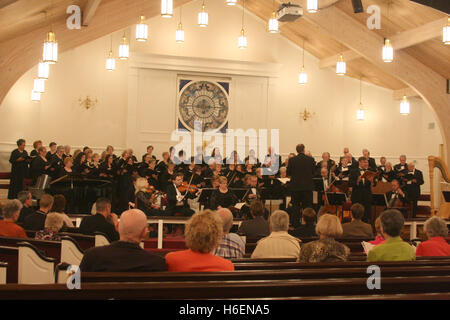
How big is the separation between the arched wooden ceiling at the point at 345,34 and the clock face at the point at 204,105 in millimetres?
2488

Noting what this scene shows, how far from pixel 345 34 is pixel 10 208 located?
8.44 meters

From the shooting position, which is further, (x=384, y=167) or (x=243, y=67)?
(x=243, y=67)

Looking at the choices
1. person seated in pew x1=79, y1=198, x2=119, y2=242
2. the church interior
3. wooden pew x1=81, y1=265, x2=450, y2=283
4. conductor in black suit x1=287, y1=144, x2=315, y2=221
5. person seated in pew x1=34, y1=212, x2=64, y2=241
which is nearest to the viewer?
wooden pew x1=81, y1=265, x2=450, y2=283

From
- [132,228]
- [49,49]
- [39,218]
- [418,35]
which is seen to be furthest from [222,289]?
[418,35]

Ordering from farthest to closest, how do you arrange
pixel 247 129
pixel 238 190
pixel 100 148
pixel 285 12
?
1. pixel 247 129
2. pixel 100 148
3. pixel 238 190
4. pixel 285 12

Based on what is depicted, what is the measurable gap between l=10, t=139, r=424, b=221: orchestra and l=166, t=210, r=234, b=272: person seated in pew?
19.8ft

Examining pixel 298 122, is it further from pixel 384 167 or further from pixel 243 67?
pixel 384 167

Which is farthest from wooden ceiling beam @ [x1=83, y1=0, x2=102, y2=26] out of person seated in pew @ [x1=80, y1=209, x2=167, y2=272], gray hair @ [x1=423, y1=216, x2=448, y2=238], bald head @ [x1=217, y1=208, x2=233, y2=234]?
person seated in pew @ [x1=80, y1=209, x2=167, y2=272]

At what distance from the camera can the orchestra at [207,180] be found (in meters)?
9.42

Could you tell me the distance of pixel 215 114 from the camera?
554 inches

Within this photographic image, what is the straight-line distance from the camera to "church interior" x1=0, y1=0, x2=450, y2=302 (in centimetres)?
296

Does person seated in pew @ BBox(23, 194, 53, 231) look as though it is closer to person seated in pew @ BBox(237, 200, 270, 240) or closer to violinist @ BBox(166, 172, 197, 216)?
person seated in pew @ BBox(237, 200, 270, 240)

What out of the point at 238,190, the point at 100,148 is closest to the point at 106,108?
the point at 100,148

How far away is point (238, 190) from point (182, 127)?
4346mm
